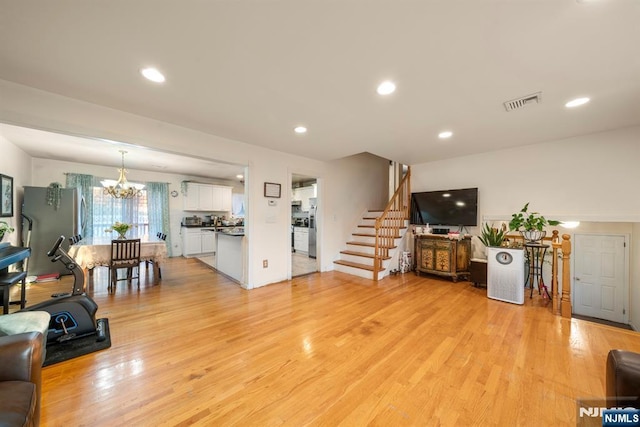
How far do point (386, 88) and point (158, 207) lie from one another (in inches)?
273

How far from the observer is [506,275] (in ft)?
11.1

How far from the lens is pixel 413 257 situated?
5355 mm

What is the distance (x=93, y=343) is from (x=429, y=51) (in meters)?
3.90

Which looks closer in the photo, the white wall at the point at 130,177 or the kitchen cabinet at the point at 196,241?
the white wall at the point at 130,177

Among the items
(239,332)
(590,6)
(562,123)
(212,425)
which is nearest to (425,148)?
(562,123)

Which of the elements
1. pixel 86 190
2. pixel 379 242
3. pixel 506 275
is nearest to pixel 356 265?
pixel 379 242

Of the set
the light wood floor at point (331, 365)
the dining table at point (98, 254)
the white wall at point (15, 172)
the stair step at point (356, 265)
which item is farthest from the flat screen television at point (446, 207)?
the white wall at point (15, 172)

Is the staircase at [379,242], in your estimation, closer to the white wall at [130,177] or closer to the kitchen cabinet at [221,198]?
the kitchen cabinet at [221,198]

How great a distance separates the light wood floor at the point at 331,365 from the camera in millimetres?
1449

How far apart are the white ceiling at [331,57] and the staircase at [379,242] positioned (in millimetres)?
2618

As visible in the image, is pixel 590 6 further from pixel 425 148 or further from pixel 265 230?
pixel 265 230

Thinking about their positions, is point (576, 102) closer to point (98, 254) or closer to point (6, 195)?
point (98, 254)

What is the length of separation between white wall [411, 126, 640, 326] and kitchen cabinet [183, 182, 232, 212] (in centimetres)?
690

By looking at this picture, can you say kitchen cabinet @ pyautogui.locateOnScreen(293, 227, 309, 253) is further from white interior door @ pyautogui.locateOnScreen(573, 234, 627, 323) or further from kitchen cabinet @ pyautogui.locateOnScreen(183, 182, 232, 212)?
white interior door @ pyautogui.locateOnScreen(573, 234, 627, 323)
